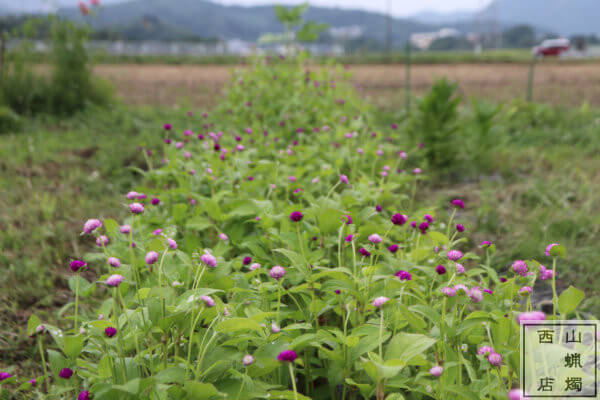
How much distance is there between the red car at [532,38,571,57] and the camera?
550 centimetres

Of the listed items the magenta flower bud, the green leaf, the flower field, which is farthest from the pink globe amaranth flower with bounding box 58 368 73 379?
the green leaf

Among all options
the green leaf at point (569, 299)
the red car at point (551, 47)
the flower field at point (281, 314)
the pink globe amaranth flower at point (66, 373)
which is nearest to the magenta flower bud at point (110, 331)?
the flower field at point (281, 314)

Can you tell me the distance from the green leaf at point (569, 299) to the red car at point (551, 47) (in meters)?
5.68

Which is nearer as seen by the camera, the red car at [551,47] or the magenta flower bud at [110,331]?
the magenta flower bud at [110,331]

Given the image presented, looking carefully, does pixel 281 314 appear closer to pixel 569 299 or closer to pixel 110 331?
pixel 110 331

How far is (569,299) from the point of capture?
999 mm

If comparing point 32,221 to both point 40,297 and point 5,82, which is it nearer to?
point 40,297

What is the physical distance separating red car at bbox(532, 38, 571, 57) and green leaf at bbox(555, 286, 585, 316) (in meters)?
5.68

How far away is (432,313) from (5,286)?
2.15 m

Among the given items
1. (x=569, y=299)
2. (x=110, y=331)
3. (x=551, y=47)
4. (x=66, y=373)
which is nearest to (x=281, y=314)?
(x=110, y=331)

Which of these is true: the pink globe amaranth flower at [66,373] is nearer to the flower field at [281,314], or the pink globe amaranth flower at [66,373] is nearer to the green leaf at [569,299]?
the flower field at [281,314]

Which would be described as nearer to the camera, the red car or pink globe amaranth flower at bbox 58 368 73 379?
pink globe amaranth flower at bbox 58 368 73 379

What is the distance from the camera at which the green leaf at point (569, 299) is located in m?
0.99

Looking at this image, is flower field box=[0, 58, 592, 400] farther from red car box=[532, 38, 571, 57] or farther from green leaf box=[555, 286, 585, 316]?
red car box=[532, 38, 571, 57]
